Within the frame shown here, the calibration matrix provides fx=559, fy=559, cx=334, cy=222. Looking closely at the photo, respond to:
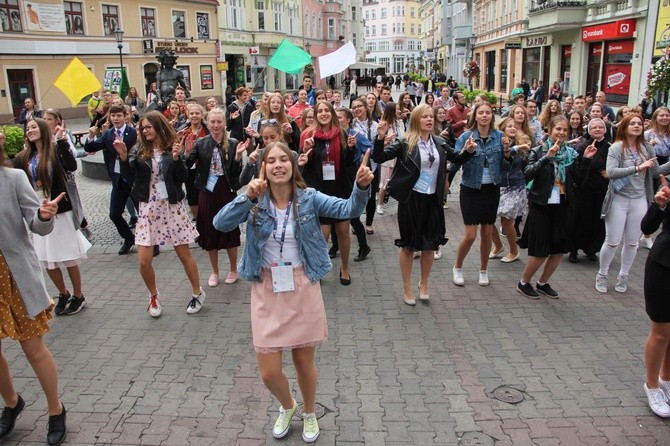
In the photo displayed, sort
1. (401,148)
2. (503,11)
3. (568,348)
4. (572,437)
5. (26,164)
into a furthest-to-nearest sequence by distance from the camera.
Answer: (503,11) → (401,148) → (26,164) → (568,348) → (572,437)

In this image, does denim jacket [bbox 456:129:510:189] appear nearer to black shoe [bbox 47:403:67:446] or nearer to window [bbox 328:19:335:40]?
black shoe [bbox 47:403:67:446]

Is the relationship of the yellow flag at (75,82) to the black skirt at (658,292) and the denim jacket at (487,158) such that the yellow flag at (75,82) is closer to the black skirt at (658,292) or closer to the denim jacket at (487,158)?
the denim jacket at (487,158)

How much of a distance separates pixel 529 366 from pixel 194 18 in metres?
40.3

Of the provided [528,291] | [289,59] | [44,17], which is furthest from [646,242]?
[44,17]

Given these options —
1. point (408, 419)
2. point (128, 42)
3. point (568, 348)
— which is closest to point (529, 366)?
point (568, 348)

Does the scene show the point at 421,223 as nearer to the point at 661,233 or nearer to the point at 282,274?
the point at 661,233

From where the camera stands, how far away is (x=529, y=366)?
4527 millimetres

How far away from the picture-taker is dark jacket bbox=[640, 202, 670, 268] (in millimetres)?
3611

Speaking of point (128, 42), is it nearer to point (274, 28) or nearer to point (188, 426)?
point (274, 28)

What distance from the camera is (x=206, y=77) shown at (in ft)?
135

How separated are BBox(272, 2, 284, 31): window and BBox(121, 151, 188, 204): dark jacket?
47.7 meters

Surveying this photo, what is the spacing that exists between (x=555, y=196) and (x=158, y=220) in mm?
3980

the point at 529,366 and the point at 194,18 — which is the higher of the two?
the point at 194,18

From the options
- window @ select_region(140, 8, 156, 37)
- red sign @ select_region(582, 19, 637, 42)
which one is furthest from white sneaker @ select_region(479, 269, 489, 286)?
window @ select_region(140, 8, 156, 37)
